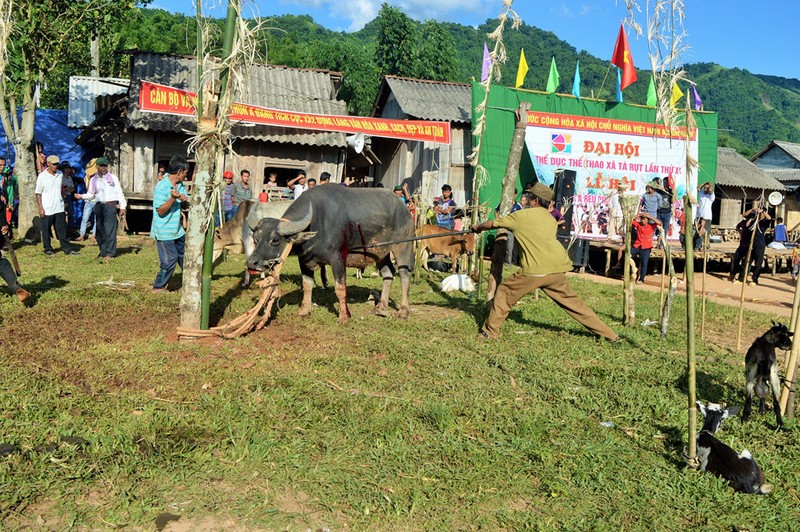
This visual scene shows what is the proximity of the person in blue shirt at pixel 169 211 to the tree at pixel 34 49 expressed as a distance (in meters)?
7.56

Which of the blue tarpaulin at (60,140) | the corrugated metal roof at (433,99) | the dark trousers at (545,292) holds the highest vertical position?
the corrugated metal roof at (433,99)

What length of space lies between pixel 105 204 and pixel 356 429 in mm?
9782

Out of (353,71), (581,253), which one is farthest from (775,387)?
(353,71)

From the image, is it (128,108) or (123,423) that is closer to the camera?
(123,423)

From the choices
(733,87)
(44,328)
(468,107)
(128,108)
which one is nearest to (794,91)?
(733,87)

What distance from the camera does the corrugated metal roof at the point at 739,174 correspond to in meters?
27.4

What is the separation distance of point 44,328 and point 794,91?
471ft

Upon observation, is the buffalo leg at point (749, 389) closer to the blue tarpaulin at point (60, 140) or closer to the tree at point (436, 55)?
the blue tarpaulin at point (60, 140)

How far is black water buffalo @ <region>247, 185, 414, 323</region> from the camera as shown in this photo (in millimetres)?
7688

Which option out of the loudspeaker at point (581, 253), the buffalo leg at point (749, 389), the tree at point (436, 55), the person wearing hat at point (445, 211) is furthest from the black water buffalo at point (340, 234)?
the tree at point (436, 55)

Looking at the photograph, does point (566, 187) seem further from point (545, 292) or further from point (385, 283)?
point (545, 292)

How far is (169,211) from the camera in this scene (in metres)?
8.73

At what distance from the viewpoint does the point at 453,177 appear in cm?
2045

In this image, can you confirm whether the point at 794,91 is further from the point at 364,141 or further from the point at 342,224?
the point at 342,224
